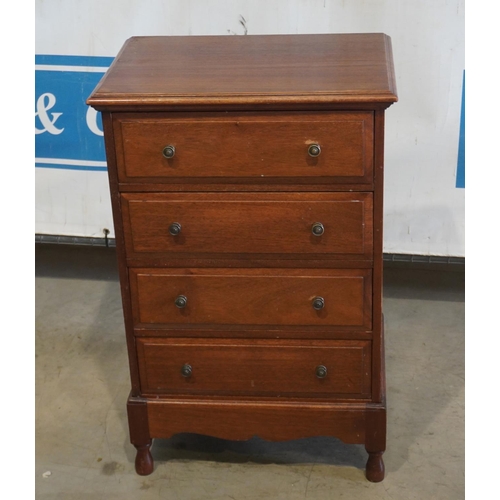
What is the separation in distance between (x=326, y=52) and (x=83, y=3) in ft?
4.15

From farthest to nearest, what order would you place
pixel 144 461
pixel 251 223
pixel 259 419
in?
pixel 144 461 → pixel 259 419 → pixel 251 223

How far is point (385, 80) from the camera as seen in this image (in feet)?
7.06

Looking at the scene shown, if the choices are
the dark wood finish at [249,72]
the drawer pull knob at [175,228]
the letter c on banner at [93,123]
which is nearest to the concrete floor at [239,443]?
the letter c on banner at [93,123]

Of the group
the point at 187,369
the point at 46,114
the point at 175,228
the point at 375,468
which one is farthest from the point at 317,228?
the point at 46,114

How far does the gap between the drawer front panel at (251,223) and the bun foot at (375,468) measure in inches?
26.4

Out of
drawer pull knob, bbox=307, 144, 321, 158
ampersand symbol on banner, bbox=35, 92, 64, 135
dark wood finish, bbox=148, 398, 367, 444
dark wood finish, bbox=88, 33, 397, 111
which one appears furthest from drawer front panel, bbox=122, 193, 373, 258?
ampersand symbol on banner, bbox=35, 92, 64, 135

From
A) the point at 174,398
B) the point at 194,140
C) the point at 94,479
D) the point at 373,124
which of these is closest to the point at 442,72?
the point at 373,124

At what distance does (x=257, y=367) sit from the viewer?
96.2 inches

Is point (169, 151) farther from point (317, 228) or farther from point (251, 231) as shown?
point (317, 228)

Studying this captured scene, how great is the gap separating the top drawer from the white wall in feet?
3.75

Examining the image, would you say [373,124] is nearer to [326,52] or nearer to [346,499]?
[326,52]

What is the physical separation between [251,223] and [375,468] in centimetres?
87

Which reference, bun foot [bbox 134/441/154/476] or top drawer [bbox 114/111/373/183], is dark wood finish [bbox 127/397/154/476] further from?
top drawer [bbox 114/111/373/183]

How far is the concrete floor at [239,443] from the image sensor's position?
8.39ft
